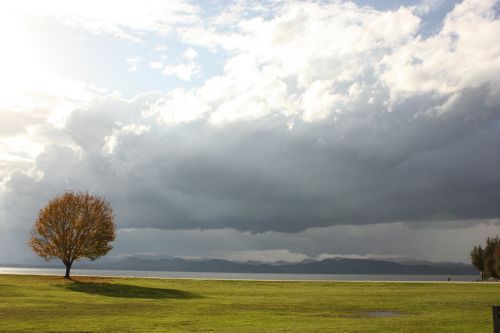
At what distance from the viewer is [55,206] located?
92188 millimetres

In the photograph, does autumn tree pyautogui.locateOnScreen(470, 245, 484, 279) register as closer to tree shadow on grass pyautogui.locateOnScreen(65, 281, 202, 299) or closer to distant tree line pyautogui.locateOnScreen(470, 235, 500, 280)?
distant tree line pyautogui.locateOnScreen(470, 235, 500, 280)

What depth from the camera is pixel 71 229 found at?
9194 cm

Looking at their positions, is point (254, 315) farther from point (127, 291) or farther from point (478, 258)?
point (478, 258)

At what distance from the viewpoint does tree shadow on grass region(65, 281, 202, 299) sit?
195 feet

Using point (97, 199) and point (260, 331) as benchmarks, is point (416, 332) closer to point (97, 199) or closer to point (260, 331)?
point (260, 331)

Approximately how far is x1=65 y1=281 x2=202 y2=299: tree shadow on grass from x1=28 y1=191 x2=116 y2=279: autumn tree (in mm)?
19211

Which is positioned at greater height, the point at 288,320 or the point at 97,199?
the point at 97,199

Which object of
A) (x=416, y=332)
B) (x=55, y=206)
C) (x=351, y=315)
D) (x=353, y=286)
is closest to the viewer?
(x=416, y=332)

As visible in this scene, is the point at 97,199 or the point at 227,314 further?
the point at 97,199

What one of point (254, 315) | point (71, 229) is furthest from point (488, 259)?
point (254, 315)

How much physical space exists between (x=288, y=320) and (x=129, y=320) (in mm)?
10118

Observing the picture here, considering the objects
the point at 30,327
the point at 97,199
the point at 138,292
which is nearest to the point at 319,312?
the point at 30,327

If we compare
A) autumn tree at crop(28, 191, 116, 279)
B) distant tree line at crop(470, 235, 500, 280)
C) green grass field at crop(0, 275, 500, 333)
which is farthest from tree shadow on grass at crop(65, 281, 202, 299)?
distant tree line at crop(470, 235, 500, 280)

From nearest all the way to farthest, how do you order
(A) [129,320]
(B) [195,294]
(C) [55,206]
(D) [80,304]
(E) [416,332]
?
(E) [416,332]
(A) [129,320]
(D) [80,304]
(B) [195,294]
(C) [55,206]
